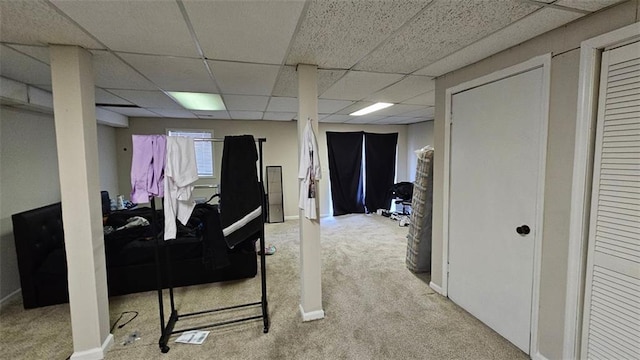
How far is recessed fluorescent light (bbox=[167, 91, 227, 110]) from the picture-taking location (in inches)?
136

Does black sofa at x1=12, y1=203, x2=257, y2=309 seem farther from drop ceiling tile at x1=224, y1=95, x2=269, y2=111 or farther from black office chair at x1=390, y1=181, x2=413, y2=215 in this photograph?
black office chair at x1=390, y1=181, x2=413, y2=215

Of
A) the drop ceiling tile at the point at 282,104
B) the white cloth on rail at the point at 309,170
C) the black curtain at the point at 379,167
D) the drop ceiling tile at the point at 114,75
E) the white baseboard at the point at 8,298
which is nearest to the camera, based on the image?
the drop ceiling tile at the point at 114,75

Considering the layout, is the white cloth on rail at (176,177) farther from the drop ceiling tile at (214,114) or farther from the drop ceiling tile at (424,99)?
the drop ceiling tile at (214,114)

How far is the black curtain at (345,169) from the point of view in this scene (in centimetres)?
644

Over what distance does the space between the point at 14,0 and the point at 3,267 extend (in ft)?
9.09

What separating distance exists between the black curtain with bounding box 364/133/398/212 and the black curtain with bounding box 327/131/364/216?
24cm

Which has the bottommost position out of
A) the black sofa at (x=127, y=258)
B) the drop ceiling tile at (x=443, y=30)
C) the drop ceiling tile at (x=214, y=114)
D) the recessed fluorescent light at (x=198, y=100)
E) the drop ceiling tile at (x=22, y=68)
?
the black sofa at (x=127, y=258)

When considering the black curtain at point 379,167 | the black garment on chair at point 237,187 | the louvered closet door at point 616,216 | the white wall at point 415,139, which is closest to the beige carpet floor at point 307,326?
the louvered closet door at point 616,216

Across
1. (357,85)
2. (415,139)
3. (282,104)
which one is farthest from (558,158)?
(415,139)

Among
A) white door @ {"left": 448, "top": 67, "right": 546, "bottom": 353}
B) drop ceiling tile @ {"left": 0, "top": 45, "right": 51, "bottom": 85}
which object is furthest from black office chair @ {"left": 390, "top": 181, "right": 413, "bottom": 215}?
drop ceiling tile @ {"left": 0, "top": 45, "right": 51, "bottom": 85}

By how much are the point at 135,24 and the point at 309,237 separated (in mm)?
1883

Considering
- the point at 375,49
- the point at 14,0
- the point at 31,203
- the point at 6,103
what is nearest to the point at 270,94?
the point at 375,49

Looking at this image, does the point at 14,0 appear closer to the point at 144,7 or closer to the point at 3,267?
the point at 144,7

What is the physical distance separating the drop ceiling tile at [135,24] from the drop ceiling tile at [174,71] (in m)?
0.17
